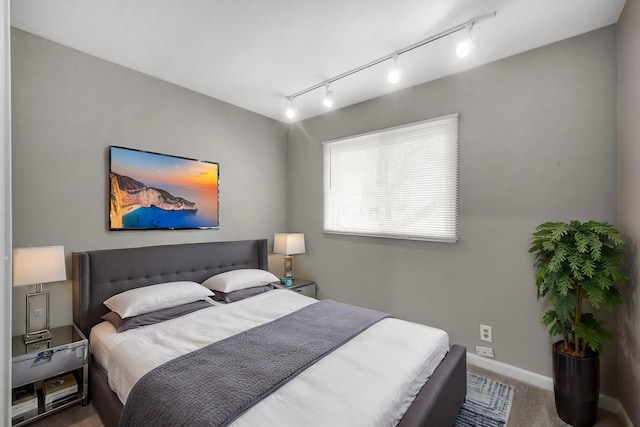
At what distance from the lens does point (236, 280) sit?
112 inches

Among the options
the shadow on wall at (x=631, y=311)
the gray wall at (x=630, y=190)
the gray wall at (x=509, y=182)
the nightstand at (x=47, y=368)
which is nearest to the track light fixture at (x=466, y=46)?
the gray wall at (x=509, y=182)

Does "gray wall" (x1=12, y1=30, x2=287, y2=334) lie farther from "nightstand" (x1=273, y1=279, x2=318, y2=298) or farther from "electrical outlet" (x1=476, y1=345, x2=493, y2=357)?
"electrical outlet" (x1=476, y1=345, x2=493, y2=357)

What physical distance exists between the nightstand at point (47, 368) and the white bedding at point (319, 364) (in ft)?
0.40

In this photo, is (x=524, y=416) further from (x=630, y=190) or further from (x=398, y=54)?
(x=398, y=54)

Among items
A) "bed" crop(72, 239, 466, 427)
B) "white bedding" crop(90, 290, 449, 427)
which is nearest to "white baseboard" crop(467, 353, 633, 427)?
"bed" crop(72, 239, 466, 427)

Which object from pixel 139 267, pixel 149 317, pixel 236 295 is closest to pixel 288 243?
pixel 236 295

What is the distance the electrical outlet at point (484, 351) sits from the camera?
2.51m

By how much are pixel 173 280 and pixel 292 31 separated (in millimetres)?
2407

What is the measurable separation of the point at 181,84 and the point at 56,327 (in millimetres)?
2378

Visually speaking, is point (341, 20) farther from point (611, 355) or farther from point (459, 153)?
point (611, 355)

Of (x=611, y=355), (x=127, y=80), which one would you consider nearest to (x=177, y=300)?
(x=127, y=80)

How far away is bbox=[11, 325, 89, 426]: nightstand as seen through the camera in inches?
70.1

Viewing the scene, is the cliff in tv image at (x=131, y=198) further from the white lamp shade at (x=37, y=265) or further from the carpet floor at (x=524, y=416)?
the carpet floor at (x=524, y=416)

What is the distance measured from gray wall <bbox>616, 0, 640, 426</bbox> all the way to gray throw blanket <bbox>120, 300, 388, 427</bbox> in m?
1.60
